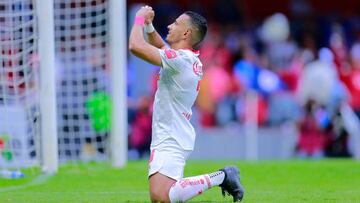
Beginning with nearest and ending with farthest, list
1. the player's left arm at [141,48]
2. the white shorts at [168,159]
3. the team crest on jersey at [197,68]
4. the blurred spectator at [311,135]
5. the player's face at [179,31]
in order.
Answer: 1. the player's left arm at [141,48]
2. the white shorts at [168,159]
3. the team crest on jersey at [197,68]
4. the player's face at [179,31]
5. the blurred spectator at [311,135]

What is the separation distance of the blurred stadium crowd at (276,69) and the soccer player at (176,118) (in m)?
11.3

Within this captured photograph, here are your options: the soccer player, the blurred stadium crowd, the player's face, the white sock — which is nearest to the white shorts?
the soccer player

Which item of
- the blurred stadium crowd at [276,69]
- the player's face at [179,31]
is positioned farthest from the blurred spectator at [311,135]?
the player's face at [179,31]

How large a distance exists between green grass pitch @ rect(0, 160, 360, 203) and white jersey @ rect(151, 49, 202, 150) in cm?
86

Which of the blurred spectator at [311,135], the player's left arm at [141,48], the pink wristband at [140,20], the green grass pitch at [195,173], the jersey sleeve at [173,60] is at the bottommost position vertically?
the blurred spectator at [311,135]

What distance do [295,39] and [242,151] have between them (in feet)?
11.7

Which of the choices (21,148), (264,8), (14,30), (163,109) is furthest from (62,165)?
(264,8)

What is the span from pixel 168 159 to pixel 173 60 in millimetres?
943

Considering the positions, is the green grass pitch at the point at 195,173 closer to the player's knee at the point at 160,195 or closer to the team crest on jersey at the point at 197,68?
the player's knee at the point at 160,195

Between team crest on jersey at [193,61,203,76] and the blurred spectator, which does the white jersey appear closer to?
team crest on jersey at [193,61,203,76]

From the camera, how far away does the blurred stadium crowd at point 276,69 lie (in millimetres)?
21312

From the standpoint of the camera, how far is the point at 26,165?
48.8ft

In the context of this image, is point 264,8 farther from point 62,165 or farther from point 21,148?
point 21,148

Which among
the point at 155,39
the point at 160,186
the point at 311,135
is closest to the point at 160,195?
the point at 160,186
